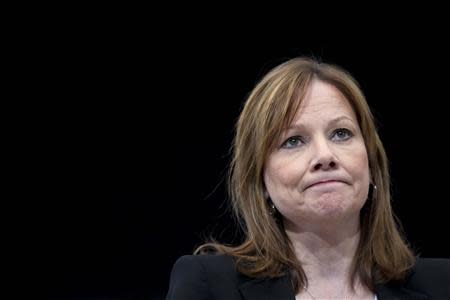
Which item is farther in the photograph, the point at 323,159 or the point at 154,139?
the point at 154,139

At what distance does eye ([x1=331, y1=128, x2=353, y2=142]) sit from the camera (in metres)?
1.29

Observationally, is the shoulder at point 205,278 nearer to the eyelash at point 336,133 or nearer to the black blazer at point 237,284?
the black blazer at point 237,284

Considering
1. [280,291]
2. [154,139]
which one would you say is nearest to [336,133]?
[280,291]

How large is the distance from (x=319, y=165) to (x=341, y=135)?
10cm

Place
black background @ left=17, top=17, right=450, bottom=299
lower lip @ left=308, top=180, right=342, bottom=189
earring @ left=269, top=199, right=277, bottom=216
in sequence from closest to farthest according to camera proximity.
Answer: lower lip @ left=308, top=180, right=342, bottom=189
earring @ left=269, top=199, right=277, bottom=216
black background @ left=17, top=17, right=450, bottom=299

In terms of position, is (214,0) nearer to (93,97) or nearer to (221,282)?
(93,97)

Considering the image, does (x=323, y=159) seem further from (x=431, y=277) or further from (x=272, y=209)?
(x=431, y=277)

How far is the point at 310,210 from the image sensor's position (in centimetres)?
125

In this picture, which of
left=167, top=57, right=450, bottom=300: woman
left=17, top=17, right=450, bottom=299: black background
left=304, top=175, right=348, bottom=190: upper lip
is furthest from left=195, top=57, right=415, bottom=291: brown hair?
left=17, top=17, right=450, bottom=299: black background

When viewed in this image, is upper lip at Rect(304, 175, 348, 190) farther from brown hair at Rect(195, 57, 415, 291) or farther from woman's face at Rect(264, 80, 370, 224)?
brown hair at Rect(195, 57, 415, 291)

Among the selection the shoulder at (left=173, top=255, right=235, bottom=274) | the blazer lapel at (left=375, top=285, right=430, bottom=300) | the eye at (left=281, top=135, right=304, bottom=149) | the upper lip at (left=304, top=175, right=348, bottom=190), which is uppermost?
the eye at (left=281, top=135, right=304, bottom=149)

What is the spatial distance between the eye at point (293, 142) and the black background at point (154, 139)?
126 centimetres

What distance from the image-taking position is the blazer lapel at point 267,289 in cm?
125

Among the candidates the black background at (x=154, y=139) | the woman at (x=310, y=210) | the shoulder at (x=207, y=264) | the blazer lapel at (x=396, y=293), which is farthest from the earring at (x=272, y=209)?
the black background at (x=154, y=139)
